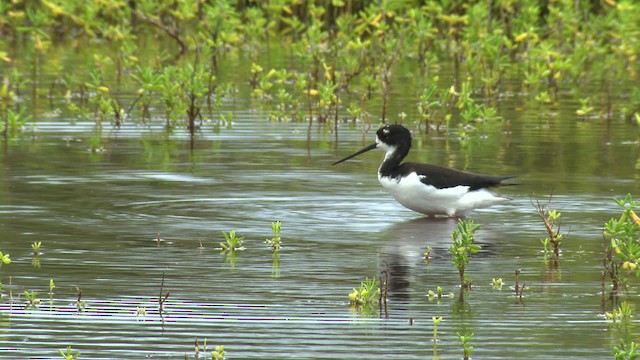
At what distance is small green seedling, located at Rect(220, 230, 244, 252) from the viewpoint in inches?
365

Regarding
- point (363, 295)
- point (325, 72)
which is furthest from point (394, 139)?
point (325, 72)

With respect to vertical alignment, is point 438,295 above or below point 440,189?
below

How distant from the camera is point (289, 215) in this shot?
11.1 metres

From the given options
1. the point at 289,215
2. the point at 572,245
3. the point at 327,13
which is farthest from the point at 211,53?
the point at 572,245

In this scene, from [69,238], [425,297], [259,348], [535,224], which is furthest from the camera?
[535,224]

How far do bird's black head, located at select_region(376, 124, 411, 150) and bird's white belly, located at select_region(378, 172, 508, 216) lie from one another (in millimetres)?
786

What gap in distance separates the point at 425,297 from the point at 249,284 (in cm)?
101

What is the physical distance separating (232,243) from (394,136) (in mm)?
2988

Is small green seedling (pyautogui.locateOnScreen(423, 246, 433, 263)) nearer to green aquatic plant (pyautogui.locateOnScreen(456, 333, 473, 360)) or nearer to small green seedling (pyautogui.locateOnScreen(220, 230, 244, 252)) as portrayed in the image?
small green seedling (pyautogui.locateOnScreen(220, 230, 244, 252))

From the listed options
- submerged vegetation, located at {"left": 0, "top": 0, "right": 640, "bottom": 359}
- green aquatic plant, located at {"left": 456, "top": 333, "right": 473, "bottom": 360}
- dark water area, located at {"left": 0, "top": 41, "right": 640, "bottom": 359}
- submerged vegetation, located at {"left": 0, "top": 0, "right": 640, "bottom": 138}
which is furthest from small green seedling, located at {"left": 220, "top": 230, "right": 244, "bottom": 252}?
submerged vegetation, located at {"left": 0, "top": 0, "right": 640, "bottom": 138}

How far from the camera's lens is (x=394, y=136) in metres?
12.0

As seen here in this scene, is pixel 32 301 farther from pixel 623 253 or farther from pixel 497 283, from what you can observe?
pixel 623 253

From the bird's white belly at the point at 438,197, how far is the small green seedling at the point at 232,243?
1840 millimetres

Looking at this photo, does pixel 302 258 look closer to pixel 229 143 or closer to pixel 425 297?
pixel 425 297
